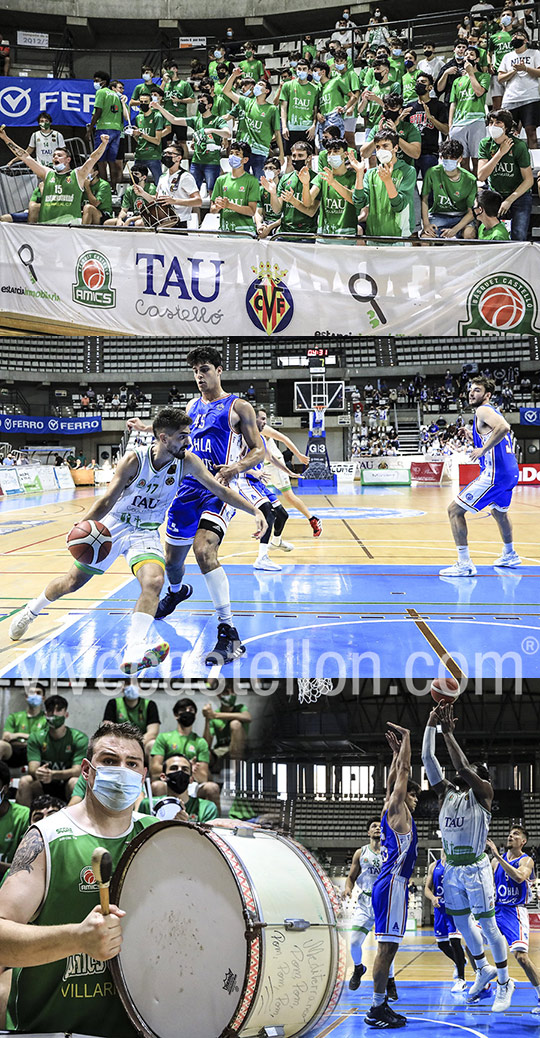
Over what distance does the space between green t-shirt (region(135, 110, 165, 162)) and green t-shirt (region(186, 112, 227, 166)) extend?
0.99 meters

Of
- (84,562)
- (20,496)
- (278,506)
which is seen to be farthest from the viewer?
(20,496)

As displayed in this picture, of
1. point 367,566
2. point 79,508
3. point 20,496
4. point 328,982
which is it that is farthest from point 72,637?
point 20,496

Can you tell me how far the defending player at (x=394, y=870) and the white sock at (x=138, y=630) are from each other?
170cm

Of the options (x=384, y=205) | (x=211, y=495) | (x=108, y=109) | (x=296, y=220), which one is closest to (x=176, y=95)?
(x=108, y=109)

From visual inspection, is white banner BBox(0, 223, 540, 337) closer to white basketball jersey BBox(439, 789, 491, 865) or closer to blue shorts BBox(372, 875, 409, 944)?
white basketball jersey BBox(439, 789, 491, 865)

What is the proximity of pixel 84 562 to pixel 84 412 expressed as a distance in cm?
3255

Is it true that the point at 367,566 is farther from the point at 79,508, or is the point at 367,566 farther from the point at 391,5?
the point at 391,5

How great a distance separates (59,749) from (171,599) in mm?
2317

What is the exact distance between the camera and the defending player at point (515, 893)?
3.88m

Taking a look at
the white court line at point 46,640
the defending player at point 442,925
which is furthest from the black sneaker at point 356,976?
the white court line at point 46,640

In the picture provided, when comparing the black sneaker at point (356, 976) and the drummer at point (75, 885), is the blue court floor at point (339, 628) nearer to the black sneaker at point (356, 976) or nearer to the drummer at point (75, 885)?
the black sneaker at point (356, 976)

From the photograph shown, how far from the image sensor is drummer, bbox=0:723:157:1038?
274 centimetres

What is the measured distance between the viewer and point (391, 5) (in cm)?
2777

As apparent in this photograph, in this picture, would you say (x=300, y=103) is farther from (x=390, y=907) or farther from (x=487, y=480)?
(x=390, y=907)
